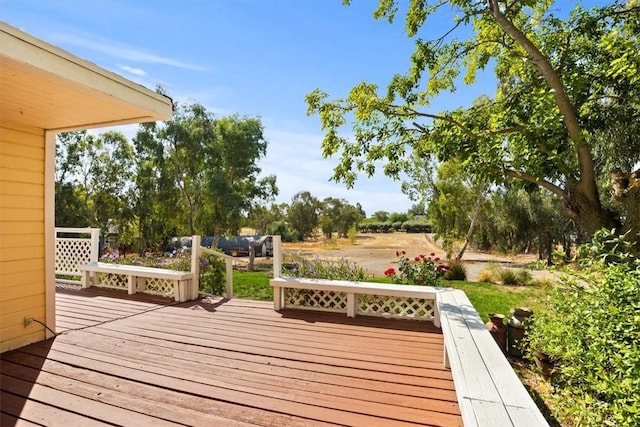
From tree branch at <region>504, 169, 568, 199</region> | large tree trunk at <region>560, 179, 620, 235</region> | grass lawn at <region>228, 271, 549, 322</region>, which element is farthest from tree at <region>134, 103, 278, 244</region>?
large tree trunk at <region>560, 179, 620, 235</region>

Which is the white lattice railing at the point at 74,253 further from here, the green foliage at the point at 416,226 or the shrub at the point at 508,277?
the green foliage at the point at 416,226

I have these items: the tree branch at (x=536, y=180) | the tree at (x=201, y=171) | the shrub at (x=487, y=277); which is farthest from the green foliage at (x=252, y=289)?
the tree at (x=201, y=171)

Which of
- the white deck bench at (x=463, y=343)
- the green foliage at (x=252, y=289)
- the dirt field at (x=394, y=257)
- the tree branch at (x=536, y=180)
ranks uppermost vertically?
the tree branch at (x=536, y=180)

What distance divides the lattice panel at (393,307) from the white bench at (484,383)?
155 centimetres

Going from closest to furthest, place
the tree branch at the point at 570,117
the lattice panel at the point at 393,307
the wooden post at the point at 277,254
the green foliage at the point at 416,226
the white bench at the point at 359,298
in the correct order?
the white bench at the point at 359,298 → the lattice panel at the point at 393,307 → the wooden post at the point at 277,254 → the tree branch at the point at 570,117 → the green foliage at the point at 416,226

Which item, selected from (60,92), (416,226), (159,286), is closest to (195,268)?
(159,286)

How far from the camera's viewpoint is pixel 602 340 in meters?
1.72

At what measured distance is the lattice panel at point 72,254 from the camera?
6480 mm

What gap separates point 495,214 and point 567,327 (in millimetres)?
20163

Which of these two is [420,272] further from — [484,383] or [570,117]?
[484,383]

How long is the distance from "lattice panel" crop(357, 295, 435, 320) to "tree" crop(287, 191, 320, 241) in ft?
104

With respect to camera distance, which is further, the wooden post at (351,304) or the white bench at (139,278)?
the white bench at (139,278)

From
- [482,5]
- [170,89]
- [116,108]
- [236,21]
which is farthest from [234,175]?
[116,108]

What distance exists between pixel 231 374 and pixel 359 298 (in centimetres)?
228
